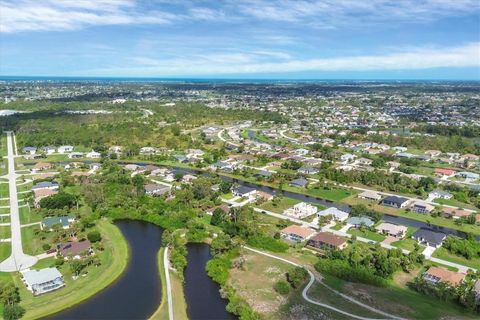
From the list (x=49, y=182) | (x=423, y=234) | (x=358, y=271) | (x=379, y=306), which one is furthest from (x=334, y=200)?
(x=49, y=182)

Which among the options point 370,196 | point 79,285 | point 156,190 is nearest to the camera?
point 79,285

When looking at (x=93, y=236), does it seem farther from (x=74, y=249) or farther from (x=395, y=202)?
(x=395, y=202)

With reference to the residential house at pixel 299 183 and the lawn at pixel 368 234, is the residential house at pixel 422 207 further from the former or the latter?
the residential house at pixel 299 183

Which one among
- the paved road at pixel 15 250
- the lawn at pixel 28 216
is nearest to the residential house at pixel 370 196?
the paved road at pixel 15 250

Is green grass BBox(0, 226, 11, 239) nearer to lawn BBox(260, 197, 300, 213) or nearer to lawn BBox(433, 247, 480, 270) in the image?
lawn BBox(260, 197, 300, 213)

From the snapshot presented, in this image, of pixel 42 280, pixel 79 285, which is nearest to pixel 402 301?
pixel 79 285

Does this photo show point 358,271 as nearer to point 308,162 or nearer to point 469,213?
point 469,213
